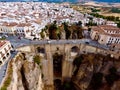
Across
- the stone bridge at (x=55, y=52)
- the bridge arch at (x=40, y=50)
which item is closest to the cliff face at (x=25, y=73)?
the stone bridge at (x=55, y=52)

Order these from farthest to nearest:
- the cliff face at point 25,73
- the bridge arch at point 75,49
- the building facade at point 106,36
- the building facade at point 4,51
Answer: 1. the bridge arch at point 75,49
2. the building facade at point 106,36
3. the building facade at point 4,51
4. the cliff face at point 25,73

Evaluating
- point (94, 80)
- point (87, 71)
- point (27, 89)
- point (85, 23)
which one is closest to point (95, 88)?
point (94, 80)

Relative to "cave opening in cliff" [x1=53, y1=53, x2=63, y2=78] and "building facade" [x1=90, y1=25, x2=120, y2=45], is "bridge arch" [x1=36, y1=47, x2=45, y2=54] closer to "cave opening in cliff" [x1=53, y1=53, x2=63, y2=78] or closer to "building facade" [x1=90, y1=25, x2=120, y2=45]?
"cave opening in cliff" [x1=53, y1=53, x2=63, y2=78]

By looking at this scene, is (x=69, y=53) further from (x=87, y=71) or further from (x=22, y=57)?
(x=22, y=57)

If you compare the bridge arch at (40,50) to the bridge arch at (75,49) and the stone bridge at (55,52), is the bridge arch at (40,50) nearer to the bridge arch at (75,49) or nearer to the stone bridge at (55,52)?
the stone bridge at (55,52)

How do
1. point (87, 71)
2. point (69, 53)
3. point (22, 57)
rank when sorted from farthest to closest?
1. point (69, 53)
2. point (87, 71)
3. point (22, 57)

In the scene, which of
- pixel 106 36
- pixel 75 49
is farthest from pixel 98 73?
pixel 106 36


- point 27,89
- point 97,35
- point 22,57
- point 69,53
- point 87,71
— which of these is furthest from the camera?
point 97,35

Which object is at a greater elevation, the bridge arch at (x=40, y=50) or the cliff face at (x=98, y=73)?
the bridge arch at (x=40, y=50)
